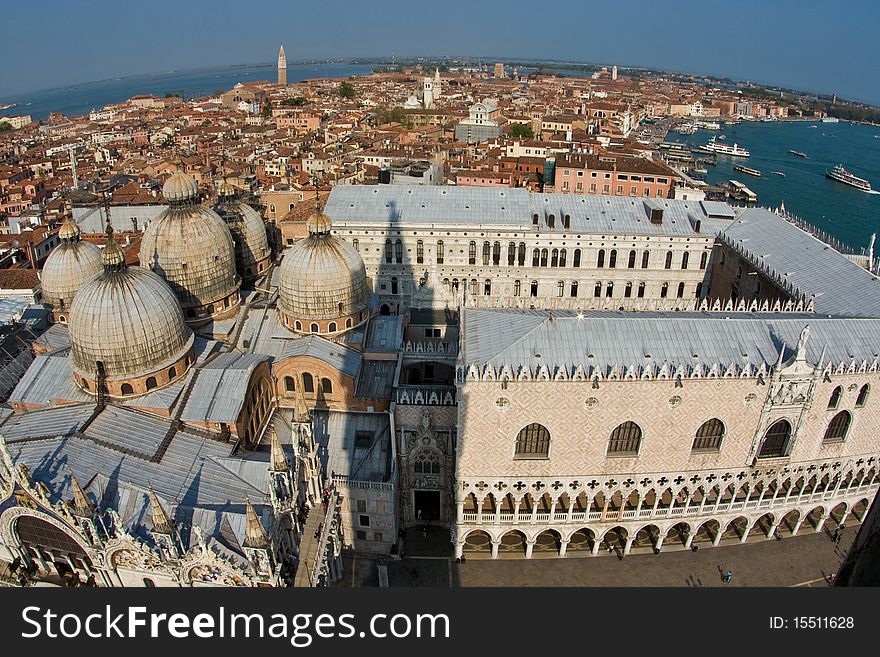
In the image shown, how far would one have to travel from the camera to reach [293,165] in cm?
9794

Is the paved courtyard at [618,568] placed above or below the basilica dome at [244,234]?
below

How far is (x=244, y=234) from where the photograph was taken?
37219mm

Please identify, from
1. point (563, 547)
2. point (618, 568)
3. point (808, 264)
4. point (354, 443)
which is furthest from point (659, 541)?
point (808, 264)

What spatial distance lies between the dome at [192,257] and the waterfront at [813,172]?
8501cm

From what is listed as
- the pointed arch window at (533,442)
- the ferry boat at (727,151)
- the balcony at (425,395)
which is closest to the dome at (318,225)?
the balcony at (425,395)

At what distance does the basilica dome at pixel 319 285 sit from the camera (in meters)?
30.8

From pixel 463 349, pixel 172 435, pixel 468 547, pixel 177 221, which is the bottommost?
pixel 468 547

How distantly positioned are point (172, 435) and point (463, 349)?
497 inches

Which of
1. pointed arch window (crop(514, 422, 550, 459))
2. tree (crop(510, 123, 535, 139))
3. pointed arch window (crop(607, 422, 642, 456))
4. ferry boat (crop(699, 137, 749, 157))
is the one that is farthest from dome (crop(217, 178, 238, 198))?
ferry boat (crop(699, 137, 749, 157))

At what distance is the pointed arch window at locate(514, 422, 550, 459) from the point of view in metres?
26.2

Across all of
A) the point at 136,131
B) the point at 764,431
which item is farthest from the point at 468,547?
the point at 136,131

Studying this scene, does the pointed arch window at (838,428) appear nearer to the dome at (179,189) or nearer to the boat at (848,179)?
the dome at (179,189)

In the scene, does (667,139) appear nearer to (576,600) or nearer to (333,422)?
(333,422)

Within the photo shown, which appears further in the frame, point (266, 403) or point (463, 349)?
point (266, 403)
